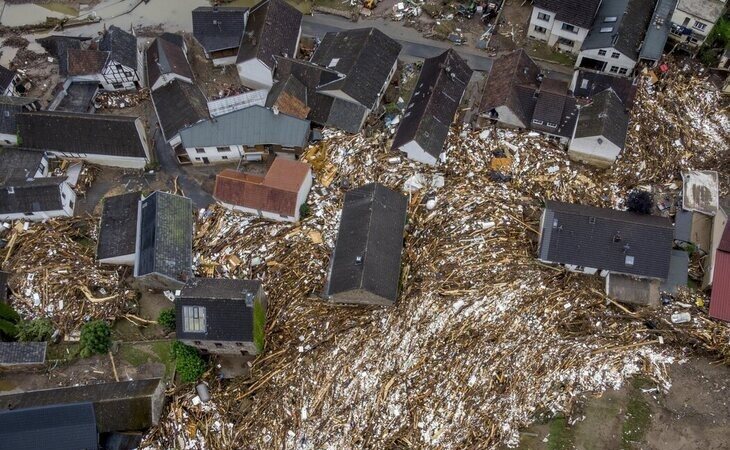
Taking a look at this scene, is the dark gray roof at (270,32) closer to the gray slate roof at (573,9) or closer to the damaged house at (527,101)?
the damaged house at (527,101)

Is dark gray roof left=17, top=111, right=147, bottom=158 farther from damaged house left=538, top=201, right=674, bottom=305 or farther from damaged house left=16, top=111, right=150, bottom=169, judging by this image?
damaged house left=538, top=201, right=674, bottom=305

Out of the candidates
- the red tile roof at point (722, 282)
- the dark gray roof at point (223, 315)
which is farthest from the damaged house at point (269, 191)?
the red tile roof at point (722, 282)

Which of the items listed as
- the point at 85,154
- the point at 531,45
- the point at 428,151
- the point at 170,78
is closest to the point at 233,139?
A: the point at 170,78

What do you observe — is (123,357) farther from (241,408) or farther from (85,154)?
(85,154)

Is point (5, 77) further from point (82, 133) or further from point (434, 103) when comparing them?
point (434, 103)

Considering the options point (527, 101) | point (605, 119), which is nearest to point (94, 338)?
point (527, 101)

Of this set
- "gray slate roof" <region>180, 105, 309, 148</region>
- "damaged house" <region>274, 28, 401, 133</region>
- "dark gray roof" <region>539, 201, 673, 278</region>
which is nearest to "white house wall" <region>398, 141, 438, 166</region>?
"damaged house" <region>274, 28, 401, 133</region>
